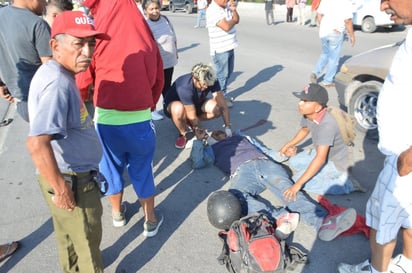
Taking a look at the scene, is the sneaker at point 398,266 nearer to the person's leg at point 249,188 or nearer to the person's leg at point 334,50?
the person's leg at point 249,188

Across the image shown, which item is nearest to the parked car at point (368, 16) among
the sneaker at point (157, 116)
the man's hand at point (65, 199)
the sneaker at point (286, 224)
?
the sneaker at point (157, 116)

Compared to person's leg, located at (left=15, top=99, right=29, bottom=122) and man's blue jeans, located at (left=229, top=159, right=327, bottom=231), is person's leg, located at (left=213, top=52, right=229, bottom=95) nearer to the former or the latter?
man's blue jeans, located at (left=229, top=159, right=327, bottom=231)

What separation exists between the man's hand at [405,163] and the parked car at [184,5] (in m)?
26.8

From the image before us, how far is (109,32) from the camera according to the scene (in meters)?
2.53

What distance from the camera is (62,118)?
1.85m

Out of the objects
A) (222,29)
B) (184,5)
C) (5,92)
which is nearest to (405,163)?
(5,92)

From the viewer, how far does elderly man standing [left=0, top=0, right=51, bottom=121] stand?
2959mm

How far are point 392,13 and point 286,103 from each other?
449cm

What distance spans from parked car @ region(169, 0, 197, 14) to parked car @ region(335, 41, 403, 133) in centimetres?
2365

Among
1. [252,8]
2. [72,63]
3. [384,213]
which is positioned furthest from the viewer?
[252,8]

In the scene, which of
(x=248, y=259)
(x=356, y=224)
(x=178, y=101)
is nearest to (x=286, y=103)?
(x=178, y=101)

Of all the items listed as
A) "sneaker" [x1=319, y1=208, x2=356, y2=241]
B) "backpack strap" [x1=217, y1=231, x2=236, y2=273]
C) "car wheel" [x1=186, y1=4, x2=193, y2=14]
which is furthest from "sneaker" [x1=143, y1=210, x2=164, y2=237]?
"car wheel" [x1=186, y1=4, x2=193, y2=14]

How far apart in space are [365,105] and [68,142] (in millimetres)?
4342

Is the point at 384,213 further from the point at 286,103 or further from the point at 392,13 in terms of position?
the point at 286,103
